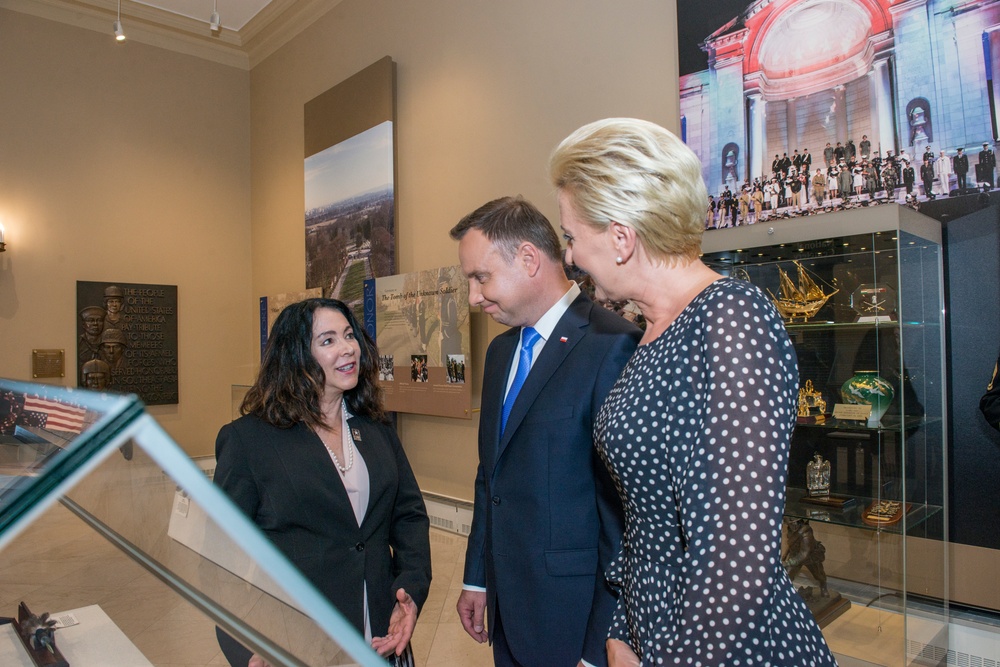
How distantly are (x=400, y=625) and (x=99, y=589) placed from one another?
1405mm

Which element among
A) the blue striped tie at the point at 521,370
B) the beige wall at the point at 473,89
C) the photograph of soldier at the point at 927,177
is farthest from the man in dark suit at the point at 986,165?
the blue striped tie at the point at 521,370

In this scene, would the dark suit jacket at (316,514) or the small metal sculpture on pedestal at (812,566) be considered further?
the small metal sculpture on pedestal at (812,566)

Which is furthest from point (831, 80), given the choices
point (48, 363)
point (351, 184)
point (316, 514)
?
point (48, 363)

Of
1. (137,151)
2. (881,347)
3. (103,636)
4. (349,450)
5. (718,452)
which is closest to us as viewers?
(103,636)

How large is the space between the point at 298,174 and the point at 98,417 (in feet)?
25.3

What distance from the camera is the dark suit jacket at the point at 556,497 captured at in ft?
6.07

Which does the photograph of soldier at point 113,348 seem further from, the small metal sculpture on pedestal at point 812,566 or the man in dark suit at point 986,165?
the man in dark suit at point 986,165

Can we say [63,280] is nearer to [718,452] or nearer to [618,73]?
[618,73]

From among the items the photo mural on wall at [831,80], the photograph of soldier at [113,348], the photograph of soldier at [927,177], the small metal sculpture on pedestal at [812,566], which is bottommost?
the small metal sculpture on pedestal at [812,566]

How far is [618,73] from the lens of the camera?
14.3 ft

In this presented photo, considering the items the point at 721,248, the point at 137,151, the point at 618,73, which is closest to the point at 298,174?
the point at 137,151

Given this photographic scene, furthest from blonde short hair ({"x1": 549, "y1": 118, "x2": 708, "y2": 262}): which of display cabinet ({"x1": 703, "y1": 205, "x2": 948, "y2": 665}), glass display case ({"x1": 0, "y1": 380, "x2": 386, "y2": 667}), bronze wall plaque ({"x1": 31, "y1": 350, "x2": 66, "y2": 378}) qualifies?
bronze wall plaque ({"x1": 31, "y1": 350, "x2": 66, "y2": 378})

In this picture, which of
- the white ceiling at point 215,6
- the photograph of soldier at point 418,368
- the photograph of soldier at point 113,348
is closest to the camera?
the photograph of soldier at point 418,368

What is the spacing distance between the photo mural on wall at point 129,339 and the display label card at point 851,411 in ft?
22.7
